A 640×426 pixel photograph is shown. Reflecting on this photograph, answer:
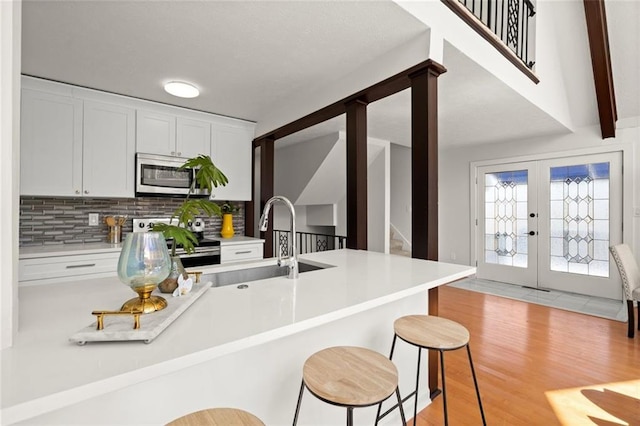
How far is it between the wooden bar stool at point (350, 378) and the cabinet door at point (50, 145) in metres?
2.92

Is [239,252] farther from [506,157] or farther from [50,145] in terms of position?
[506,157]

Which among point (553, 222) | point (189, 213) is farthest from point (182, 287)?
point (553, 222)

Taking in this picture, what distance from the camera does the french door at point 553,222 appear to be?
383 centimetres

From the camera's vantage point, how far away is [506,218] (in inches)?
187

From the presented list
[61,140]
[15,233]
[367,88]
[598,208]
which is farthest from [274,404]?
[598,208]

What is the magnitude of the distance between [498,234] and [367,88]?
12.6ft

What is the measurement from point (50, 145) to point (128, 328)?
9.41 feet

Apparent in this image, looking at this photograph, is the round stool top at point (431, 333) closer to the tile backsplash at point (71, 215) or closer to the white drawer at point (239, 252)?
the white drawer at point (239, 252)

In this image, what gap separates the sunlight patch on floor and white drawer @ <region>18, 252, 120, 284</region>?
354 cm

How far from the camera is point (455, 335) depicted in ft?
4.60

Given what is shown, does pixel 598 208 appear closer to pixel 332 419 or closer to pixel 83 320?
pixel 332 419

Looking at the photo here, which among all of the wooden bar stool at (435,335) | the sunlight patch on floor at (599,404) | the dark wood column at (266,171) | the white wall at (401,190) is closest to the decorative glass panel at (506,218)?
the white wall at (401,190)

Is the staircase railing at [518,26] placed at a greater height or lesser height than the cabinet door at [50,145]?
greater

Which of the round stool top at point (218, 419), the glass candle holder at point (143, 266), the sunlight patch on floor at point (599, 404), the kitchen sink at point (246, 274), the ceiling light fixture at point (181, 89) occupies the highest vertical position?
the ceiling light fixture at point (181, 89)
